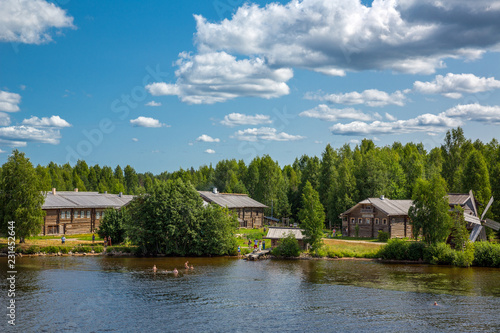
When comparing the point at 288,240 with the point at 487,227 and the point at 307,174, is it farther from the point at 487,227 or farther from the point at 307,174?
the point at 307,174

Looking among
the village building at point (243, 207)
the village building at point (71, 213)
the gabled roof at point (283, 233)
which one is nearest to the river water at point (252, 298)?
the gabled roof at point (283, 233)

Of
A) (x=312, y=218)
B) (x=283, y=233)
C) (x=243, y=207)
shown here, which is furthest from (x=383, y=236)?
(x=243, y=207)

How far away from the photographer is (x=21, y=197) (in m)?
69.8

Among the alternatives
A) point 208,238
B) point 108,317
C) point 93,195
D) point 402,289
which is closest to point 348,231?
point 208,238

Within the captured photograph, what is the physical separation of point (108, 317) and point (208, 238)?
33.6m

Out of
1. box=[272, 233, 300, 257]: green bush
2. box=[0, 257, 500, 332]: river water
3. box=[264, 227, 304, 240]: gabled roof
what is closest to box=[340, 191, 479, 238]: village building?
box=[264, 227, 304, 240]: gabled roof

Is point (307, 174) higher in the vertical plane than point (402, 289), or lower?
higher

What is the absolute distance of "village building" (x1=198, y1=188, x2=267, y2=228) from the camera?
335 feet

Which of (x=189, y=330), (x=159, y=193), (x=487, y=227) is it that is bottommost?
(x=189, y=330)

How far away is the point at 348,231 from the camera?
3519 inches

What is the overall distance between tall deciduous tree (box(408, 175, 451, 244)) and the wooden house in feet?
56.2

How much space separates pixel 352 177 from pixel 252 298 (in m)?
64.6

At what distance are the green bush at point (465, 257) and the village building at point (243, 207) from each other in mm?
49332

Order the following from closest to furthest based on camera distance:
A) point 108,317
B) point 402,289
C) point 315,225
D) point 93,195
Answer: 1. point 108,317
2. point 402,289
3. point 315,225
4. point 93,195
